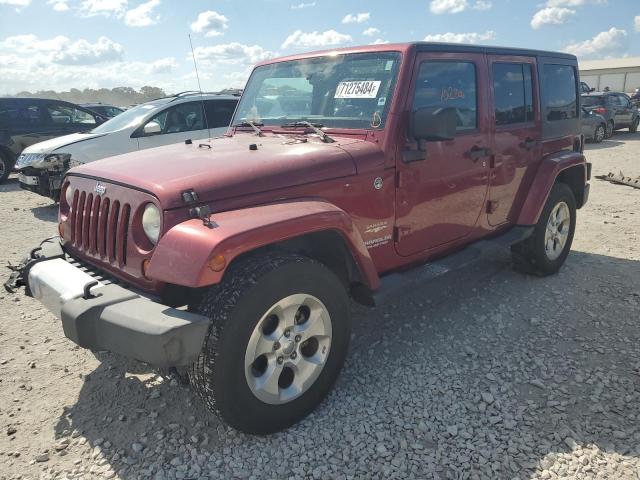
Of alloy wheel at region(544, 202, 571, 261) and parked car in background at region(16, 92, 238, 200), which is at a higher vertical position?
parked car in background at region(16, 92, 238, 200)

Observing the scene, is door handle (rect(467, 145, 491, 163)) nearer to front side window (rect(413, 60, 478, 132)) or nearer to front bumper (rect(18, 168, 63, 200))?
front side window (rect(413, 60, 478, 132))

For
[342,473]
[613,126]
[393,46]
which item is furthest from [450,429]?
[613,126]

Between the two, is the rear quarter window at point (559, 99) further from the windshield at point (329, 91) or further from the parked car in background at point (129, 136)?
the parked car in background at point (129, 136)

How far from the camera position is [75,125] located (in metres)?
11.2

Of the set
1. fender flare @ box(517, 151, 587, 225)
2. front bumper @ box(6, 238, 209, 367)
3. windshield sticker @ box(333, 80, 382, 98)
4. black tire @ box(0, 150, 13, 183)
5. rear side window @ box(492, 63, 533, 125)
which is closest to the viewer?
front bumper @ box(6, 238, 209, 367)

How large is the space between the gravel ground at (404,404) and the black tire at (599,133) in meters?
13.4

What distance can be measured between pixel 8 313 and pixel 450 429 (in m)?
3.71

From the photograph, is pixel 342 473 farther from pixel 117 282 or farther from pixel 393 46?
pixel 393 46

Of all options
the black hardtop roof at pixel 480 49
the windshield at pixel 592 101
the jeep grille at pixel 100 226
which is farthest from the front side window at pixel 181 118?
the windshield at pixel 592 101

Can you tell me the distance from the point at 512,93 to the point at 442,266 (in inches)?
67.3

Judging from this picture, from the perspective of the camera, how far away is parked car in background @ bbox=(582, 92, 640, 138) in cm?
1636

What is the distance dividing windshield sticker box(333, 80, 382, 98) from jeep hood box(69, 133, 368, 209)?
35cm

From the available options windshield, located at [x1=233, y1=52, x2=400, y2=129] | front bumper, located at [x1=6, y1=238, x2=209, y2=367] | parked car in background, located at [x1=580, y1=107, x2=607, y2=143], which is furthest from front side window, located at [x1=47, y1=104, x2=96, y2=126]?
parked car in background, located at [x1=580, y1=107, x2=607, y2=143]

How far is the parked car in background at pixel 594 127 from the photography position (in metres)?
15.5
